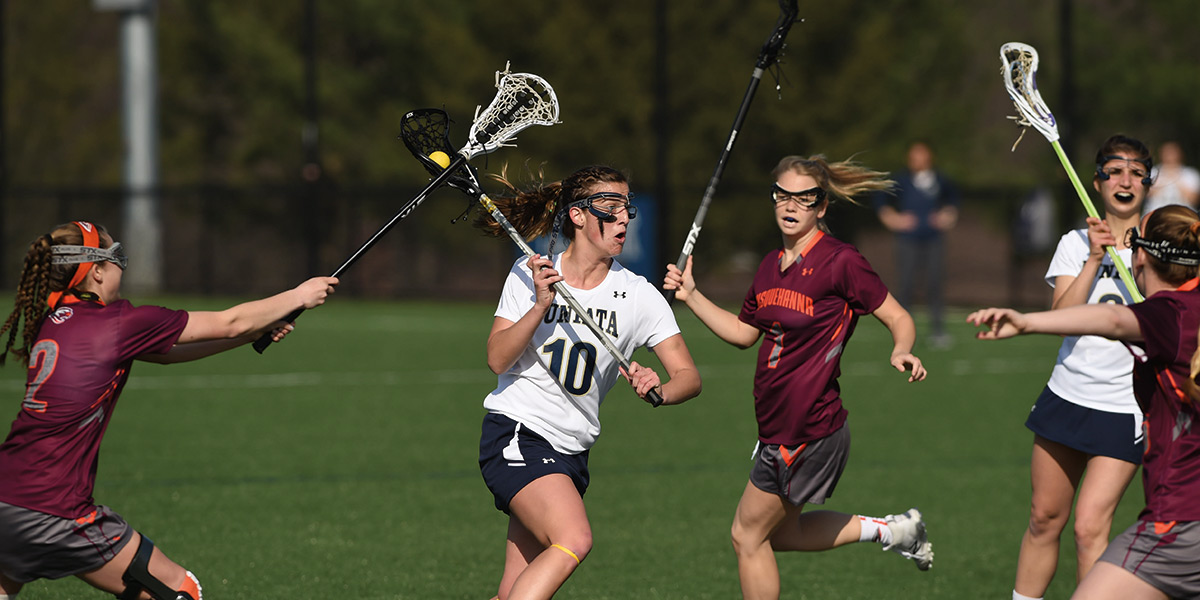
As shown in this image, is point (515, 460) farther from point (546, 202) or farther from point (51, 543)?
point (51, 543)

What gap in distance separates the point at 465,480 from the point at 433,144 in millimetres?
3792

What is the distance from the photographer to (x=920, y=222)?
1723 cm

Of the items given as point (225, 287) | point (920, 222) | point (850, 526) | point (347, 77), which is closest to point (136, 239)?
point (225, 287)

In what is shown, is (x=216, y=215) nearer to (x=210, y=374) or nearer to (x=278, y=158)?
(x=278, y=158)

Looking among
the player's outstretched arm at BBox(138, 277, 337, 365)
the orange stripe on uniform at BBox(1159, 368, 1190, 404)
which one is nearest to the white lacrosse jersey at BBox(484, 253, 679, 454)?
the player's outstretched arm at BBox(138, 277, 337, 365)

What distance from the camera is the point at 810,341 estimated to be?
224 inches

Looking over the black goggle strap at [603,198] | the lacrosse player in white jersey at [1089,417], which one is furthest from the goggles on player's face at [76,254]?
the lacrosse player in white jersey at [1089,417]

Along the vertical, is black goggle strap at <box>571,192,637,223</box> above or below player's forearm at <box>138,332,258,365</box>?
above

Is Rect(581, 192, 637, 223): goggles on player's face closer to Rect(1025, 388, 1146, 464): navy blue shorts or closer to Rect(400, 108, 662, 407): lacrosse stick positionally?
Rect(400, 108, 662, 407): lacrosse stick

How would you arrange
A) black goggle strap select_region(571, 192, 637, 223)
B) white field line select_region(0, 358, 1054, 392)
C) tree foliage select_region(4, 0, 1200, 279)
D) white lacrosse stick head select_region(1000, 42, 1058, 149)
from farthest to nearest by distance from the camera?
tree foliage select_region(4, 0, 1200, 279) < white field line select_region(0, 358, 1054, 392) < white lacrosse stick head select_region(1000, 42, 1058, 149) < black goggle strap select_region(571, 192, 637, 223)

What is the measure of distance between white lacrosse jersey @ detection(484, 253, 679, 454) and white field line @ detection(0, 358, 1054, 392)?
880cm

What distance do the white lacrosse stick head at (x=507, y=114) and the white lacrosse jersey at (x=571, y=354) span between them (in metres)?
0.69

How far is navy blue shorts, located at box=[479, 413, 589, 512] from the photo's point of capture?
5219mm

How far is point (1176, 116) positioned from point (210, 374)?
29927 mm
